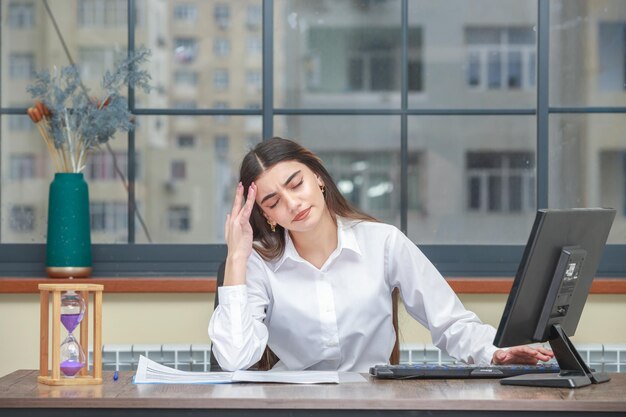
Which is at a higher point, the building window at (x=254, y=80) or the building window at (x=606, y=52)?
the building window at (x=606, y=52)

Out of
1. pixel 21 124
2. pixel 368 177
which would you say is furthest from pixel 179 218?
pixel 368 177

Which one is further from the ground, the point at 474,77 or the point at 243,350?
the point at 474,77

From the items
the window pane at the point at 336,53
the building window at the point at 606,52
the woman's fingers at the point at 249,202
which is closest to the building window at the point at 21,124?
the window pane at the point at 336,53

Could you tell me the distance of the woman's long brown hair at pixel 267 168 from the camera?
262 cm

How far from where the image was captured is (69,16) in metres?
4.31

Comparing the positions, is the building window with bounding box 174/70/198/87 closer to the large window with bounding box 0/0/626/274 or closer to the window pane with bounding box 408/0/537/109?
the large window with bounding box 0/0/626/274

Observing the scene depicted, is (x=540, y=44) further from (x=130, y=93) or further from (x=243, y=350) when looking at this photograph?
(x=243, y=350)

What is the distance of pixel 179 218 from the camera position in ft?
17.1

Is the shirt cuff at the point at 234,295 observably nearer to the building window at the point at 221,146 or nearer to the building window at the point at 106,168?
the building window at the point at 106,168

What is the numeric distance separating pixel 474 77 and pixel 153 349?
14.0m

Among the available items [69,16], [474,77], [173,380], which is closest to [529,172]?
[69,16]

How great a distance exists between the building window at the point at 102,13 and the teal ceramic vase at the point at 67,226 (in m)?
1.27

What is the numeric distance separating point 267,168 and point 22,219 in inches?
66.7

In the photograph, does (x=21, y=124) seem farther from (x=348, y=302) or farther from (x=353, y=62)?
(x=353, y=62)
